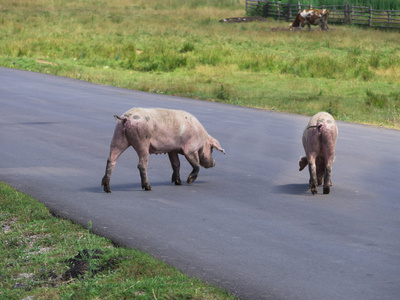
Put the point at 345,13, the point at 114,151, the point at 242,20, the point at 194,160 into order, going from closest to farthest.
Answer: the point at 114,151, the point at 194,160, the point at 345,13, the point at 242,20

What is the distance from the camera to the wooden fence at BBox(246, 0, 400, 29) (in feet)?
185

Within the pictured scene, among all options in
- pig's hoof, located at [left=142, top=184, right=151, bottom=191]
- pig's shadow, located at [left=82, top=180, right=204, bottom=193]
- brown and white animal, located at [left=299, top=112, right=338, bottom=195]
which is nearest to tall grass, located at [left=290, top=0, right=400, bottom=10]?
pig's shadow, located at [left=82, top=180, right=204, bottom=193]

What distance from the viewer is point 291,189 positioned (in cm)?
1061

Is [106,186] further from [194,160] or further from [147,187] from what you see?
[194,160]

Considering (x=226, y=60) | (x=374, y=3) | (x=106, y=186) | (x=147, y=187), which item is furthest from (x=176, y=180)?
(x=374, y=3)

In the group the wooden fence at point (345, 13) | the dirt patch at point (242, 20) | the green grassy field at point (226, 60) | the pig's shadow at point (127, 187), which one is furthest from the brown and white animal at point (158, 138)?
the dirt patch at point (242, 20)

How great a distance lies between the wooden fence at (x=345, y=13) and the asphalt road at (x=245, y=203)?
40805 mm

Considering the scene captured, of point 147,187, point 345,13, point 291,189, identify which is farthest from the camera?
point 345,13

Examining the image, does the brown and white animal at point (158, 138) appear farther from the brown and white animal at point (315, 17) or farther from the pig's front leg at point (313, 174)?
the brown and white animal at point (315, 17)

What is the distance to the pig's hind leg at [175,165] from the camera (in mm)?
10386

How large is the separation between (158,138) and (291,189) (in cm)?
209

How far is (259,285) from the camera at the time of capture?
20.5 feet

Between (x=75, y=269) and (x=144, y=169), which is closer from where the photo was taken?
(x=75, y=269)

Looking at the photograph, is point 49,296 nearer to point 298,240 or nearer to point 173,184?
point 298,240
